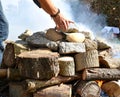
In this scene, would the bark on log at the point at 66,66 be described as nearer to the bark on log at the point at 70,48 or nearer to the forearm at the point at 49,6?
the bark on log at the point at 70,48

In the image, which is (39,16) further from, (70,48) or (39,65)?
(39,65)

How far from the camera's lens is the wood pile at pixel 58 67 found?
11.3 feet

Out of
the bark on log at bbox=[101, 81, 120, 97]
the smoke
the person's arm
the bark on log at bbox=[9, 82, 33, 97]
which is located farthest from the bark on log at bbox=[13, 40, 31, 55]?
the smoke

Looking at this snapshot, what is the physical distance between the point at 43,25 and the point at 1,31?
3.20m

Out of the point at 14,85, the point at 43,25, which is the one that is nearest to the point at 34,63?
the point at 14,85

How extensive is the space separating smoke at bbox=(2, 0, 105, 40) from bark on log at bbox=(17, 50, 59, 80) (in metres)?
2.50

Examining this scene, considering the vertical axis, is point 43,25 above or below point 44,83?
above

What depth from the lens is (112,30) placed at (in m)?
8.00

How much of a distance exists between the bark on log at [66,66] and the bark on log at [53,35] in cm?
38

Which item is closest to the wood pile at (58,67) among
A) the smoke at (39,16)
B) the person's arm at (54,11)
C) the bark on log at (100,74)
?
the bark on log at (100,74)

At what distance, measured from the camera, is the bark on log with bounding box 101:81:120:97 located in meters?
3.72

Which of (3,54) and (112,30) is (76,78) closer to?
(3,54)

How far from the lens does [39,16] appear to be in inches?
Result: 298

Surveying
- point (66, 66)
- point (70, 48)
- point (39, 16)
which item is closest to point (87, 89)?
point (66, 66)
